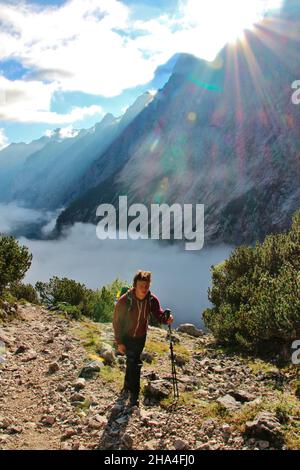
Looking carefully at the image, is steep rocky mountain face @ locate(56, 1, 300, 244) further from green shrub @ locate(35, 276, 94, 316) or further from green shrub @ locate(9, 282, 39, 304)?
green shrub @ locate(9, 282, 39, 304)

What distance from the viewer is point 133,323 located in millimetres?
8430

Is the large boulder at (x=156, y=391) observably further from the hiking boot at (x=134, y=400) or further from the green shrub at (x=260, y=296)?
the green shrub at (x=260, y=296)

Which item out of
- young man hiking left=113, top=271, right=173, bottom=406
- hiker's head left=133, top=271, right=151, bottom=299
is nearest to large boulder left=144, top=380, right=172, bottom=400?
young man hiking left=113, top=271, right=173, bottom=406

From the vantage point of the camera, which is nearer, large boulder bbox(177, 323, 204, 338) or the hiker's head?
the hiker's head

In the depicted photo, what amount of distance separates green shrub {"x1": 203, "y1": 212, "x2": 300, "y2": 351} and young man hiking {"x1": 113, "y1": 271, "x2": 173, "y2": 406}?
19.3 ft

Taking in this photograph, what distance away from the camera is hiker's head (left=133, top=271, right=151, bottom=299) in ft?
27.1

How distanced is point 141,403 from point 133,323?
Answer: 1586mm

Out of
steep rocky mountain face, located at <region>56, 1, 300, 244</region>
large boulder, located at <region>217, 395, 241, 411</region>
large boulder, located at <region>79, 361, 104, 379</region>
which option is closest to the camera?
large boulder, located at <region>217, 395, 241, 411</region>

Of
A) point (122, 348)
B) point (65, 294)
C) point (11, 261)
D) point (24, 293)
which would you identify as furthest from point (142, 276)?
point (24, 293)

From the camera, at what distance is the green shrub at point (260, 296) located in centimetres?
1339

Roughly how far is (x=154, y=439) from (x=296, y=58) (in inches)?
6561
